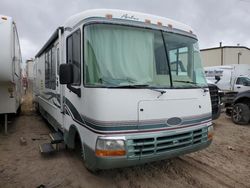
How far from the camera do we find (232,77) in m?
15.0

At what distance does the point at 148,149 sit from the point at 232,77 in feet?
44.7

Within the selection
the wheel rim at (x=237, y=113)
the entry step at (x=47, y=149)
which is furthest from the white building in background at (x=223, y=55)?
the entry step at (x=47, y=149)

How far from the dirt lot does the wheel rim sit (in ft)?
9.53

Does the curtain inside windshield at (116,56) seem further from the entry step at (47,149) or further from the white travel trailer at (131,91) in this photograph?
the entry step at (47,149)

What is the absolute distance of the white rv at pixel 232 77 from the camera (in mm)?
14000

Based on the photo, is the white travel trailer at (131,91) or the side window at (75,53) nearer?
the white travel trailer at (131,91)

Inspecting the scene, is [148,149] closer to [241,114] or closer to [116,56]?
[116,56]

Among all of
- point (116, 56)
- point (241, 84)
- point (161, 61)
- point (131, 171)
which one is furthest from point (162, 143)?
point (241, 84)

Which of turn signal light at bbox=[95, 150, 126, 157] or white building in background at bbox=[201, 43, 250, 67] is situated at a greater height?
white building in background at bbox=[201, 43, 250, 67]

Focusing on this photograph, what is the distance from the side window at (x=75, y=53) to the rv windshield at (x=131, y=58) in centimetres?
26

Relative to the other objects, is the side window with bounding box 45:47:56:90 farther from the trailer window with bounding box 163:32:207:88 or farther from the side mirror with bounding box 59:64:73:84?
the trailer window with bounding box 163:32:207:88

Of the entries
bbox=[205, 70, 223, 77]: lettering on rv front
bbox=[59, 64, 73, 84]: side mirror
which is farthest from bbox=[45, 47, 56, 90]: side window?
bbox=[205, 70, 223, 77]: lettering on rv front

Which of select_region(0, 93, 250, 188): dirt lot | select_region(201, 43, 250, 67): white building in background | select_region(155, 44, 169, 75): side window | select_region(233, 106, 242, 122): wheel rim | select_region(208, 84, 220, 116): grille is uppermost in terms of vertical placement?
select_region(201, 43, 250, 67): white building in background

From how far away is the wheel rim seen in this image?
8745mm
